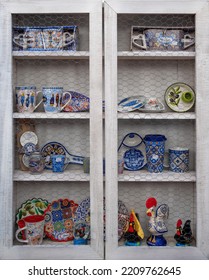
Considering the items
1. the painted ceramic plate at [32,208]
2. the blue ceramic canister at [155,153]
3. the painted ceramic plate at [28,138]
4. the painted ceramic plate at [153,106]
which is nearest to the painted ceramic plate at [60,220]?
the painted ceramic plate at [32,208]

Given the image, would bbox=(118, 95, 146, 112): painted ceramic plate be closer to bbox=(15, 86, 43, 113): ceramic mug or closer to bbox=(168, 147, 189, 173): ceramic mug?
bbox=(168, 147, 189, 173): ceramic mug

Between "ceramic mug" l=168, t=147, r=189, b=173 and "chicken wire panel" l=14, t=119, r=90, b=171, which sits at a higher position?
"chicken wire panel" l=14, t=119, r=90, b=171

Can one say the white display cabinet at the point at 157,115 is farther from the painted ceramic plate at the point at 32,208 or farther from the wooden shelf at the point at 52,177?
the painted ceramic plate at the point at 32,208

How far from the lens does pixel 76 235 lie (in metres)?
1.61

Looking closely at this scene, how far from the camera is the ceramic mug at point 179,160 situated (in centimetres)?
163

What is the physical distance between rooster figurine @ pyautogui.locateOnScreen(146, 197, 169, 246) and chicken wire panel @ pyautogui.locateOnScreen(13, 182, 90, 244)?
0.95 ft

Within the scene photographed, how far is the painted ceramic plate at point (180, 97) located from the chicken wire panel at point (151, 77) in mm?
41

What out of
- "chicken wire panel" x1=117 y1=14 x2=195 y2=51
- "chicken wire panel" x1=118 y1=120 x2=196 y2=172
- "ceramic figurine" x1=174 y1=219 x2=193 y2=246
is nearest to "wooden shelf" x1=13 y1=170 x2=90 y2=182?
"chicken wire panel" x1=118 y1=120 x2=196 y2=172

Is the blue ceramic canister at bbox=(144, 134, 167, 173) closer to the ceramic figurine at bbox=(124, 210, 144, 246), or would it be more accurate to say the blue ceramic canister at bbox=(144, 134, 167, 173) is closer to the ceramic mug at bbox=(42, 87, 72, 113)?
the ceramic figurine at bbox=(124, 210, 144, 246)

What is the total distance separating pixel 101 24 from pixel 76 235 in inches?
34.4

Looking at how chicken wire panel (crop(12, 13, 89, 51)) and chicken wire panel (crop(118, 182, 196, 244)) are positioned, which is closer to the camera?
chicken wire panel (crop(12, 13, 89, 51))

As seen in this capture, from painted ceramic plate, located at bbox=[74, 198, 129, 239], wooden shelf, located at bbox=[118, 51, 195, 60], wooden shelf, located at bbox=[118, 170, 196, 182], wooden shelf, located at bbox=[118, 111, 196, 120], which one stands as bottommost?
painted ceramic plate, located at bbox=[74, 198, 129, 239]

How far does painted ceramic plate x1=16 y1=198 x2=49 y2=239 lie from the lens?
5.42ft

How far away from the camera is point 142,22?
1663 millimetres
